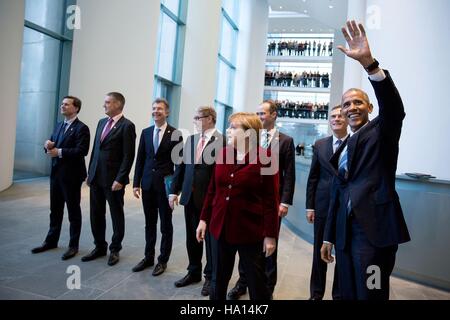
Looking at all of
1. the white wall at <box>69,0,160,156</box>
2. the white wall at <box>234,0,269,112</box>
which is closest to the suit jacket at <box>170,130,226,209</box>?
the white wall at <box>69,0,160,156</box>

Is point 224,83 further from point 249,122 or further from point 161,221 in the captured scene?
point 249,122

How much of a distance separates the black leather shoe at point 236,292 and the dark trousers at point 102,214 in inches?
54.4

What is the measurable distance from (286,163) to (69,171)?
2.34 m

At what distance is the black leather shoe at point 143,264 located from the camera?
11.3 feet

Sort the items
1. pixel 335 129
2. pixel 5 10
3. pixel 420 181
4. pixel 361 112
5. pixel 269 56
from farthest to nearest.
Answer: pixel 269 56 < pixel 5 10 < pixel 420 181 < pixel 335 129 < pixel 361 112

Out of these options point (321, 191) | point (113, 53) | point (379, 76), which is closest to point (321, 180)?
point (321, 191)

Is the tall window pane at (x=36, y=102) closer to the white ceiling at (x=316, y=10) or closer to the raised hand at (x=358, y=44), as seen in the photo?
the raised hand at (x=358, y=44)

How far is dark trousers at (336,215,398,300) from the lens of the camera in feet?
6.07

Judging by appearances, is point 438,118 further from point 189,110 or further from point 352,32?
point 189,110

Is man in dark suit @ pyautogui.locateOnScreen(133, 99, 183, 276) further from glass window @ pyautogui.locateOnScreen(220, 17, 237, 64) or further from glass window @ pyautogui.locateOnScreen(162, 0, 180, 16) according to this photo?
glass window @ pyautogui.locateOnScreen(220, 17, 237, 64)

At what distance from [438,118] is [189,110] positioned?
8955mm

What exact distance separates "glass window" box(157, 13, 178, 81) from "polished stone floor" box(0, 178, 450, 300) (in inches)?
289
